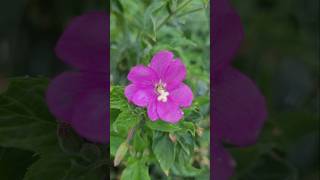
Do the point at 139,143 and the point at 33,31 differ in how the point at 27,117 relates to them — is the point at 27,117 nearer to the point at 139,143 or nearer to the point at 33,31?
the point at 139,143

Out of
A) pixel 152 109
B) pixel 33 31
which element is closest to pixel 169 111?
pixel 152 109

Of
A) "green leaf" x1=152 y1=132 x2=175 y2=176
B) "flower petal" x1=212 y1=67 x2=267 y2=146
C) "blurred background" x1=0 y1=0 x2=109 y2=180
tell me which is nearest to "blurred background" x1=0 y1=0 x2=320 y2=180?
"blurred background" x1=0 y1=0 x2=109 y2=180

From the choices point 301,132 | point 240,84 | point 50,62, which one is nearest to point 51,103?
point 240,84

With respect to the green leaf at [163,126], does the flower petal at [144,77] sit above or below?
above

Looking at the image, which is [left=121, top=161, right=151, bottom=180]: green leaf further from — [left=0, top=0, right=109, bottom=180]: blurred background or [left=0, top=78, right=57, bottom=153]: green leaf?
[left=0, top=0, right=109, bottom=180]: blurred background

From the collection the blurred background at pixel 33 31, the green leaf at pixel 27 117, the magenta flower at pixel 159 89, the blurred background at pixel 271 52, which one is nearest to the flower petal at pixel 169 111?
the magenta flower at pixel 159 89

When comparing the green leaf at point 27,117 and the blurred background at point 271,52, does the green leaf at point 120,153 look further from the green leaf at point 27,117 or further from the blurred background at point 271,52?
the blurred background at point 271,52
